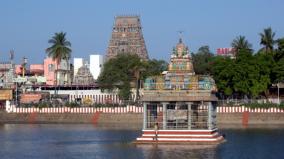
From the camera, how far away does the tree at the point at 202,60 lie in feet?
439

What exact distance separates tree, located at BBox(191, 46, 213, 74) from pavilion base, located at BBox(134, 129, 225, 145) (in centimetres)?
7052

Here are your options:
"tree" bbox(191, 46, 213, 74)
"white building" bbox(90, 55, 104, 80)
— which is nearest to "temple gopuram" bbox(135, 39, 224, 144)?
"tree" bbox(191, 46, 213, 74)

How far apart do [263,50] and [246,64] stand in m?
18.5

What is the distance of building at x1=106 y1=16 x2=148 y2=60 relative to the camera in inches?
6334

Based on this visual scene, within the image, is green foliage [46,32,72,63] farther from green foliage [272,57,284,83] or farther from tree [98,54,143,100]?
green foliage [272,57,284,83]

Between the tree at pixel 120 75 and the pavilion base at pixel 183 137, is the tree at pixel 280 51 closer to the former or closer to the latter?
the tree at pixel 120 75

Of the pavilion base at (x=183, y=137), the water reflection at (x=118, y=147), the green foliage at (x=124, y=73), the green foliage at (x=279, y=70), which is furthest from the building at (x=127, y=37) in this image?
the pavilion base at (x=183, y=137)

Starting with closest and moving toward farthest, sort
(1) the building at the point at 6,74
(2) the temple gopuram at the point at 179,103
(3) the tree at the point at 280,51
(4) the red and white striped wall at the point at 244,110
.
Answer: (2) the temple gopuram at the point at 179,103, (4) the red and white striped wall at the point at 244,110, (3) the tree at the point at 280,51, (1) the building at the point at 6,74

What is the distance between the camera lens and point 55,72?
150 m

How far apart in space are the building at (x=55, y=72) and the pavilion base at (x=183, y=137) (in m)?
90.4

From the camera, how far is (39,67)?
17200 centimetres

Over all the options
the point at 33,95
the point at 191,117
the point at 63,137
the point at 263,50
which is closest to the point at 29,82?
the point at 33,95

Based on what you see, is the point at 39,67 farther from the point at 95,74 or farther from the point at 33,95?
the point at 33,95

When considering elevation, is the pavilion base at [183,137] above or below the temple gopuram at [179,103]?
below
